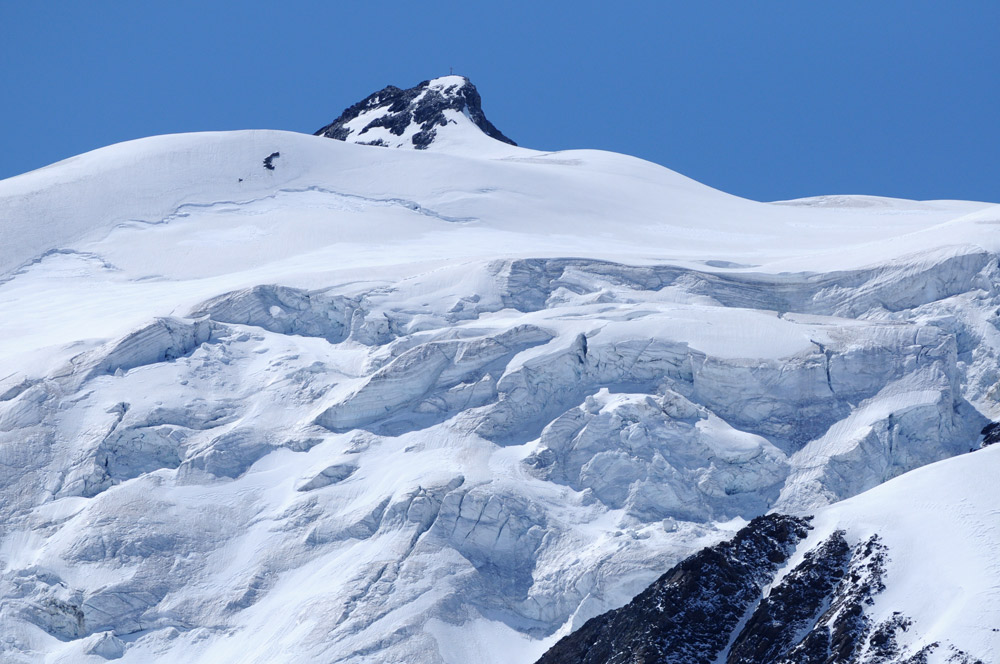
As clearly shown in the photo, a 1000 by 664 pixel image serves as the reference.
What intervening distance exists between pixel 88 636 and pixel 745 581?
21058 millimetres

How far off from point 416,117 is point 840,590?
8490 cm

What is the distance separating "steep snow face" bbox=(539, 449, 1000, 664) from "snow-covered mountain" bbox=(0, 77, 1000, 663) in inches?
7.5

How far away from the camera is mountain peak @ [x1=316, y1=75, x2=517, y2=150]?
120 metres

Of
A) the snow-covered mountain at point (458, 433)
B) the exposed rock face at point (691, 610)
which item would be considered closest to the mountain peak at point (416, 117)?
the snow-covered mountain at point (458, 433)

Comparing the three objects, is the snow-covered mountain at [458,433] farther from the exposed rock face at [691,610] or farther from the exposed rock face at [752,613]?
the exposed rock face at [691,610]

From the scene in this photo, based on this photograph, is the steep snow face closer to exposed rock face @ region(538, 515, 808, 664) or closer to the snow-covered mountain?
exposed rock face @ region(538, 515, 808, 664)

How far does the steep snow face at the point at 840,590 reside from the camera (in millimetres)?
42281

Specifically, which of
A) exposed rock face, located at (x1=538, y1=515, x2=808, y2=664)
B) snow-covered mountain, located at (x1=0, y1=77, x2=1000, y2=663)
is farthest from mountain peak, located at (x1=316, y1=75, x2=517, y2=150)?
exposed rock face, located at (x1=538, y1=515, x2=808, y2=664)

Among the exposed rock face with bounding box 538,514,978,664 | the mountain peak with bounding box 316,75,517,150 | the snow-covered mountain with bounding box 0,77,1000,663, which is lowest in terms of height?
the exposed rock face with bounding box 538,514,978,664

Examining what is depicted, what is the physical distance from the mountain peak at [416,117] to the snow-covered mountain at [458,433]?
4826 cm

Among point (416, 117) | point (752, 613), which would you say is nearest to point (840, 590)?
point (752, 613)

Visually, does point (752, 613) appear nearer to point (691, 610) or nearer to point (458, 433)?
point (691, 610)

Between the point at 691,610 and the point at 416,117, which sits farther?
the point at 416,117

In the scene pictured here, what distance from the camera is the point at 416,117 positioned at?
407ft
